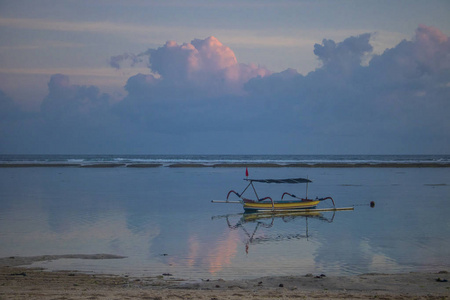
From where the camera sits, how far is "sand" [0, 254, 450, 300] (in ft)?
33.6

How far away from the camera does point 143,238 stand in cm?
1819

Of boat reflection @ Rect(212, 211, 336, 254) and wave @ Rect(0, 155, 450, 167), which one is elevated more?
wave @ Rect(0, 155, 450, 167)

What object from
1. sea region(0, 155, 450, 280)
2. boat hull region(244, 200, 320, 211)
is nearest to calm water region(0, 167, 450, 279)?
sea region(0, 155, 450, 280)

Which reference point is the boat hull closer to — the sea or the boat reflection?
the boat reflection

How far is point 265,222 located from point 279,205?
412 cm

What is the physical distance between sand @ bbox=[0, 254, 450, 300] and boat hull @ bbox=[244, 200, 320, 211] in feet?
49.5

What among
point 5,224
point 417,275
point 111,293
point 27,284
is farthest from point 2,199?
point 417,275

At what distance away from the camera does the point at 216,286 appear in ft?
38.0

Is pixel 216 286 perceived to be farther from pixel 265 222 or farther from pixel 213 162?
pixel 213 162

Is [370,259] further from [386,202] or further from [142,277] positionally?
[386,202]

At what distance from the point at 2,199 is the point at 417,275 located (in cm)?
2703

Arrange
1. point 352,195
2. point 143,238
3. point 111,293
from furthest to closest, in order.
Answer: point 352,195 < point 143,238 < point 111,293

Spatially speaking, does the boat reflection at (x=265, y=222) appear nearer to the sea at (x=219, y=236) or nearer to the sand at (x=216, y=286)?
the sea at (x=219, y=236)

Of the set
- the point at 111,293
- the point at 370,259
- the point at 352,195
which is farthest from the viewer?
the point at 352,195
